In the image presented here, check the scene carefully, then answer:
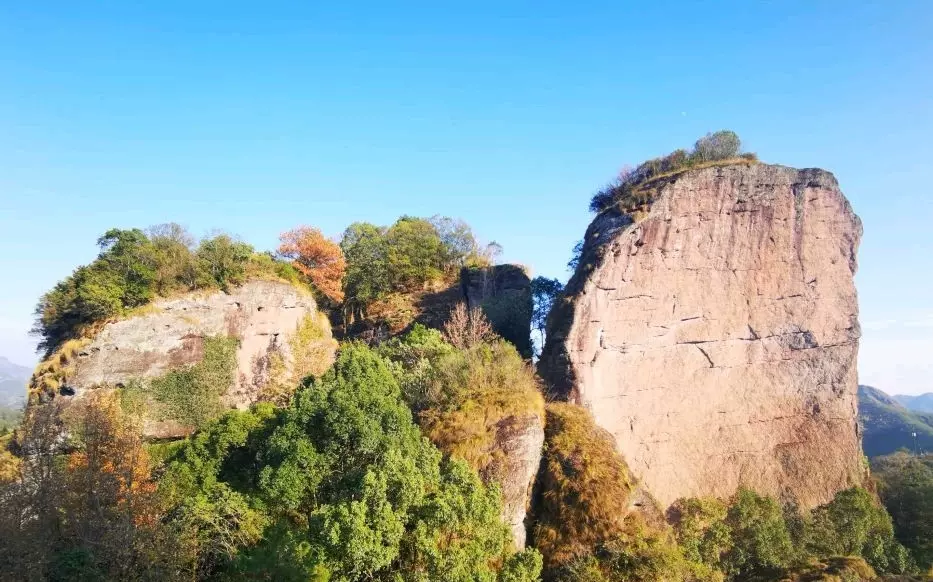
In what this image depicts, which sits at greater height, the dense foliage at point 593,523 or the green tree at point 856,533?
the dense foliage at point 593,523

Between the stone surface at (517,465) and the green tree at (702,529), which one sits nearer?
the stone surface at (517,465)

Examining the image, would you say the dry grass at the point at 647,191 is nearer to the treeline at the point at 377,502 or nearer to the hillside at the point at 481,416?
A: the hillside at the point at 481,416

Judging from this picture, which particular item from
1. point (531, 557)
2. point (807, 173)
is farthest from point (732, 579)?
point (807, 173)

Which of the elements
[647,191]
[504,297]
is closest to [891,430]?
[504,297]

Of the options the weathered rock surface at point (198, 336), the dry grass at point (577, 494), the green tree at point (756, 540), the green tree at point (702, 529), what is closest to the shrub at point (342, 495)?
the dry grass at point (577, 494)

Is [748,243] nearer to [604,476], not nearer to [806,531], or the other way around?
[806,531]

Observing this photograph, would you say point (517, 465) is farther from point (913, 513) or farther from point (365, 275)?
point (913, 513)

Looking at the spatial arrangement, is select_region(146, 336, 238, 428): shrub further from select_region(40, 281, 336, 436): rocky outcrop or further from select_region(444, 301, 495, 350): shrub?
select_region(444, 301, 495, 350): shrub
